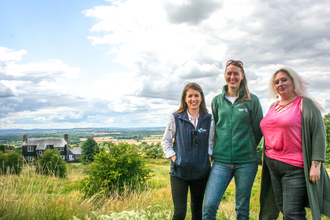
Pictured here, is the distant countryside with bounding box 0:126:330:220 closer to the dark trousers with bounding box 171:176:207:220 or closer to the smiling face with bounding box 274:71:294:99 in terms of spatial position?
the dark trousers with bounding box 171:176:207:220

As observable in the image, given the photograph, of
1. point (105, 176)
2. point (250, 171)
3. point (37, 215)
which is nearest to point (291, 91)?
point (250, 171)

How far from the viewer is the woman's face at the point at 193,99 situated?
3.30m

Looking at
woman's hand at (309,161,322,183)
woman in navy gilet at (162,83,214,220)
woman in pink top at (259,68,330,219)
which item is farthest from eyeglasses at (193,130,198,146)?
woman's hand at (309,161,322,183)

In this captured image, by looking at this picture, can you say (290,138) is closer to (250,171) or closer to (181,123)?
(250,171)

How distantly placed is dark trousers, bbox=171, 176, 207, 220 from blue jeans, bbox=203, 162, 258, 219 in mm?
154

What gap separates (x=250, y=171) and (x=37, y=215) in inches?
137

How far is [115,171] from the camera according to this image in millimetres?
8008

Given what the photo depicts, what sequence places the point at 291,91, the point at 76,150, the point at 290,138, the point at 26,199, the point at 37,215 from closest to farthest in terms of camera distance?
the point at 290,138
the point at 291,91
the point at 37,215
the point at 26,199
the point at 76,150

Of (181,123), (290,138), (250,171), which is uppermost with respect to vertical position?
(181,123)

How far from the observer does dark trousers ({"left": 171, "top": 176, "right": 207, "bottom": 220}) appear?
3.15 m

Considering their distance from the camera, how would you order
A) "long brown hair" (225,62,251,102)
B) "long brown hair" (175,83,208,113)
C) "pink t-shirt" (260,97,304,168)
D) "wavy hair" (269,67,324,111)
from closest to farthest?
1. "pink t-shirt" (260,97,304,168)
2. "wavy hair" (269,67,324,111)
3. "long brown hair" (225,62,251,102)
4. "long brown hair" (175,83,208,113)

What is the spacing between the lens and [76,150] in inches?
2630

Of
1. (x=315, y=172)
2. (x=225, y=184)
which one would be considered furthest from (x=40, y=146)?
(x=315, y=172)

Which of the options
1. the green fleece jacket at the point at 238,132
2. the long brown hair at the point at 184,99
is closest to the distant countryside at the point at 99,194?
the green fleece jacket at the point at 238,132
